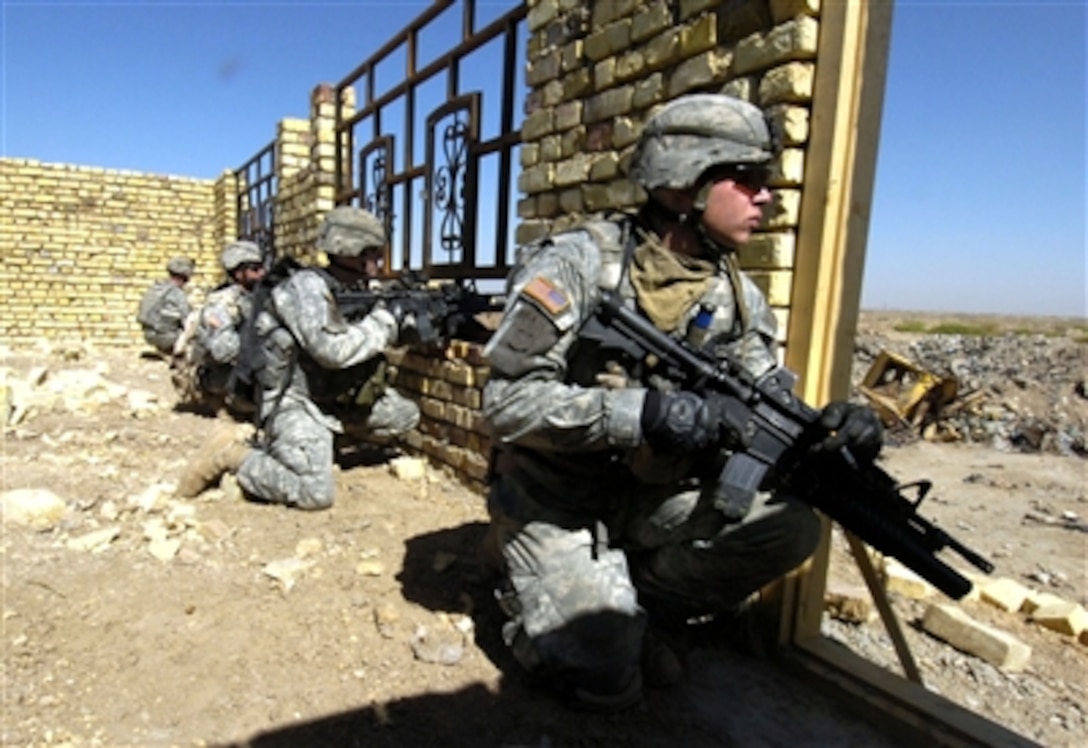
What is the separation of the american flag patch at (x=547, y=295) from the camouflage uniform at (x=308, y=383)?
1978 mm

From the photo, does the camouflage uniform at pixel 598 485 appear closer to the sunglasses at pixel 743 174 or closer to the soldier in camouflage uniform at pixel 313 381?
the sunglasses at pixel 743 174

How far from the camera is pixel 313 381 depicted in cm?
392

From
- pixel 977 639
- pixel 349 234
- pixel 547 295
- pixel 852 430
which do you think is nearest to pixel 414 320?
pixel 349 234

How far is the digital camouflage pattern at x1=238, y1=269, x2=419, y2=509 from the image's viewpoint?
11.6ft

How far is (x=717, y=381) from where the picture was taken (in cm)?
185

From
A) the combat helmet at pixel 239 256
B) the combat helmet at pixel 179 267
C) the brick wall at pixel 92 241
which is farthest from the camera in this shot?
the brick wall at pixel 92 241

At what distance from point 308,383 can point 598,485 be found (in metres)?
2.27

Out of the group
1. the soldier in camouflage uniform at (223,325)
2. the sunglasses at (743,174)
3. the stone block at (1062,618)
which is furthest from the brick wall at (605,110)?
the stone block at (1062,618)

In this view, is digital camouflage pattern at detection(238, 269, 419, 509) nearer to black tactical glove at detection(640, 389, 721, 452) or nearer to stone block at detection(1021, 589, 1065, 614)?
black tactical glove at detection(640, 389, 721, 452)

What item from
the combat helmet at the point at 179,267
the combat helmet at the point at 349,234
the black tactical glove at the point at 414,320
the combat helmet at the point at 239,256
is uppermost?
the combat helmet at the point at 349,234

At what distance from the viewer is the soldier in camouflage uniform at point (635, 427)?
6.09 ft

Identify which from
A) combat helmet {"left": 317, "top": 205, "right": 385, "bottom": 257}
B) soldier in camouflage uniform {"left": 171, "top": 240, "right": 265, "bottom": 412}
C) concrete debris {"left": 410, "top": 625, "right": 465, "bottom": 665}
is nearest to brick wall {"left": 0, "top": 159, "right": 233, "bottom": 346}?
soldier in camouflage uniform {"left": 171, "top": 240, "right": 265, "bottom": 412}

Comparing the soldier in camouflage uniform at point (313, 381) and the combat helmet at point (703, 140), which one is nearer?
the combat helmet at point (703, 140)

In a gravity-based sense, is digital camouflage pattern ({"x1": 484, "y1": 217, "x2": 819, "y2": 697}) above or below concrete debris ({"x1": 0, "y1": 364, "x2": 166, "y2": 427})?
above
